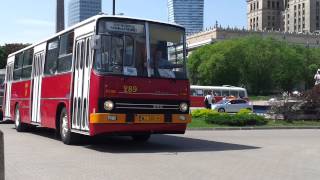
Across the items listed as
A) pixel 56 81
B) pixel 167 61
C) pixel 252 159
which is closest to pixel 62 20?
pixel 56 81

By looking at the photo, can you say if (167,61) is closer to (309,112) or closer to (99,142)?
(99,142)

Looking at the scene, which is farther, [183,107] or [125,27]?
[183,107]

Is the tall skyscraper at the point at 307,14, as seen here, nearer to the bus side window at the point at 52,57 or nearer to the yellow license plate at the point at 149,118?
the bus side window at the point at 52,57

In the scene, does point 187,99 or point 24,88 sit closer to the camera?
point 187,99

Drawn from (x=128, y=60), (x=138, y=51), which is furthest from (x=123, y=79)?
(x=138, y=51)

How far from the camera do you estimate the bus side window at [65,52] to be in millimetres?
16750

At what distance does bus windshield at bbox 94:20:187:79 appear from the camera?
1466cm

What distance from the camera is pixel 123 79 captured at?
14.5 metres

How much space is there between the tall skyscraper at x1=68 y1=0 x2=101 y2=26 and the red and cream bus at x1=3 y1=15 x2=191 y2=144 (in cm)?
2202

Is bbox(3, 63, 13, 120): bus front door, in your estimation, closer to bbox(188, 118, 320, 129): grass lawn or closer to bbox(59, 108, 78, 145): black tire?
bbox(188, 118, 320, 129): grass lawn

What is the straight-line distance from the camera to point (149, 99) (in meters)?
15.0

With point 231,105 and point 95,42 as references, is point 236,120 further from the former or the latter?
point 231,105

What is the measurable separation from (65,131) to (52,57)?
120 inches

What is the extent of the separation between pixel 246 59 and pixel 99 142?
9685 cm
